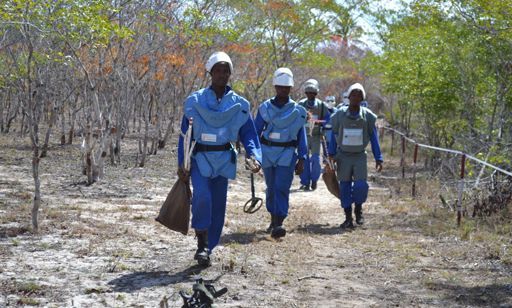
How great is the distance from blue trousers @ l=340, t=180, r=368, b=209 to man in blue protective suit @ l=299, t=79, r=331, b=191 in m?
3.01

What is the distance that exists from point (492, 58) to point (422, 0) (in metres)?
2.00

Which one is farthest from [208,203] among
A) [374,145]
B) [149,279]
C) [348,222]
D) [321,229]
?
[374,145]

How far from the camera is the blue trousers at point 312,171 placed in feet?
45.1

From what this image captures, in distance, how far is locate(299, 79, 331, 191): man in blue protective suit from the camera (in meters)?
12.7

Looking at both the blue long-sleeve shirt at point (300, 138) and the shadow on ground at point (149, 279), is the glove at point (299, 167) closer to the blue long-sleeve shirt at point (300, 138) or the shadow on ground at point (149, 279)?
the blue long-sleeve shirt at point (300, 138)

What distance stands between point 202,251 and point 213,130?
3.25ft

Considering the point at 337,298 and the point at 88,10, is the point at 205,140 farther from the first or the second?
the point at 88,10

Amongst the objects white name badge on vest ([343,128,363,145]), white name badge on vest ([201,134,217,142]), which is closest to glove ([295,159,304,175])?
white name badge on vest ([343,128,363,145])

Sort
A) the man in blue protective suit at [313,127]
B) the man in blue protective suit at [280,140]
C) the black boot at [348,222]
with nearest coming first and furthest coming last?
1. the man in blue protective suit at [280,140]
2. the black boot at [348,222]
3. the man in blue protective suit at [313,127]

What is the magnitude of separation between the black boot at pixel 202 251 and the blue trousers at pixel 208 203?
0.06 m

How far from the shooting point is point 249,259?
6922 mm

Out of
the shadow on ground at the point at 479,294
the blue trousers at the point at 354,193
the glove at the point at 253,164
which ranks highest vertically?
the glove at the point at 253,164

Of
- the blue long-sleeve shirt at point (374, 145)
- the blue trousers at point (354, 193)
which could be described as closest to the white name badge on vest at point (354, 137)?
the blue long-sleeve shirt at point (374, 145)

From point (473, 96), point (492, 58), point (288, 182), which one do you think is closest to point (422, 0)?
point (492, 58)
